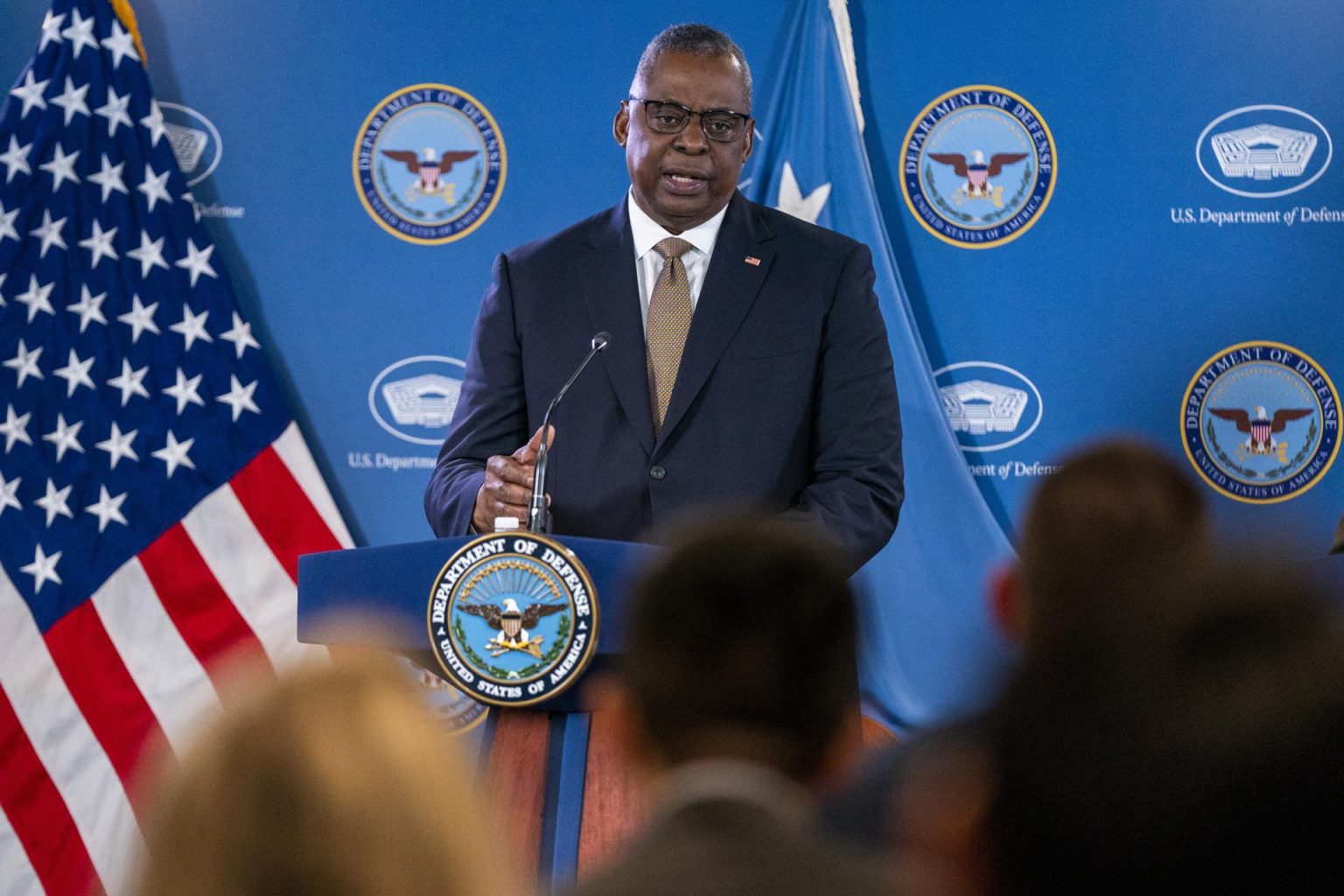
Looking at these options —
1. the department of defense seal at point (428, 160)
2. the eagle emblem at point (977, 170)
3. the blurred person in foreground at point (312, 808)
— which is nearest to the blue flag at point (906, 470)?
the eagle emblem at point (977, 170)

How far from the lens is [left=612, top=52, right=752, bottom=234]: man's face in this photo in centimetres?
296

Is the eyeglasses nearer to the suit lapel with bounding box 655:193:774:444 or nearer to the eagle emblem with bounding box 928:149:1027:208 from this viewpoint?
the suit lapel with bounding box 655:193:774:444

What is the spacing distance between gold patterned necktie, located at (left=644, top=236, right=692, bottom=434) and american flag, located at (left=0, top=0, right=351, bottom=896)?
171 cm

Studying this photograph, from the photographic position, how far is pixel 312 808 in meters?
0.72

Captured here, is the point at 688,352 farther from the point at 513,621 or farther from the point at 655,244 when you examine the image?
the point at 513,621

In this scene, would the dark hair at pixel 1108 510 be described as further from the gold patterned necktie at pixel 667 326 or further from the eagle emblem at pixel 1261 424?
the eagle emblem at pixel 1261 424

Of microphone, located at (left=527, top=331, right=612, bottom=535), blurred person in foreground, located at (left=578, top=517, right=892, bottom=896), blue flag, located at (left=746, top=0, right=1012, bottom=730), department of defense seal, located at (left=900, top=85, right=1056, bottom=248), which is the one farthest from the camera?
A: department of defense seal, located at (left=900, top=85, right=1056, bottom=248)

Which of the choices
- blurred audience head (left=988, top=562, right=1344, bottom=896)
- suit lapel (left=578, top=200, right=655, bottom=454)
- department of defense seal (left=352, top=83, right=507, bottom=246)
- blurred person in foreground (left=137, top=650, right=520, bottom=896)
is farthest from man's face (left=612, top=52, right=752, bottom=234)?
blurred audience head (left=988, top=562, right=1344, bottom=896)

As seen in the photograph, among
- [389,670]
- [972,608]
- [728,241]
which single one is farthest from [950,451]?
[389,670]

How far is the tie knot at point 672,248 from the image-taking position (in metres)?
3.00

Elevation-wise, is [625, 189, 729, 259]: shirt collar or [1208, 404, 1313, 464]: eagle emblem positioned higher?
[625, 189, 729, 259]: shirt collar

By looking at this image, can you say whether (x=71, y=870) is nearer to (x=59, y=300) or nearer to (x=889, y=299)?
(x=59, y=300)

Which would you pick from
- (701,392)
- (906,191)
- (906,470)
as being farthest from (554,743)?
(906,191)

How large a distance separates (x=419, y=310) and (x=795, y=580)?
3.46 meters
